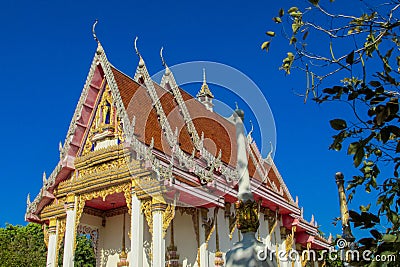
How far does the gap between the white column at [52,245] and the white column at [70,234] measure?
80 centimetres

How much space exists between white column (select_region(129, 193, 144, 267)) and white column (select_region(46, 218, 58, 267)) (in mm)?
2819

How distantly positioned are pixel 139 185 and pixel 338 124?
8.18m

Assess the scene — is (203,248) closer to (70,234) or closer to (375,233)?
(70,234)

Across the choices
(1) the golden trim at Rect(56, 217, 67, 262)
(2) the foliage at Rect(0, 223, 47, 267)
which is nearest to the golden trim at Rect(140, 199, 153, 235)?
(1) the golden trim at Rect(56, 217, 67, 262)

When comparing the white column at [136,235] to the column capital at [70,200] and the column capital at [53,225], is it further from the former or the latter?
the column capital at [53,225]

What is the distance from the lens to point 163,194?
10.7 metres

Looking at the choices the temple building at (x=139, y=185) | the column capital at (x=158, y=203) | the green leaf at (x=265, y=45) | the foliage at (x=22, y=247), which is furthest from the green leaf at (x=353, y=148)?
the foliage at (x=22, y=247)

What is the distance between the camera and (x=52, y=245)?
41.7ft

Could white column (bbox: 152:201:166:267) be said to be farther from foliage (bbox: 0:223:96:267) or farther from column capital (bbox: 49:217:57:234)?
foliage (bbox: 0:223:96:267)

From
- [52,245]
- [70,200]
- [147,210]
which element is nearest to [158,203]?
[147,210]

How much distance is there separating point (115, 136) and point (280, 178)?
903 centimetres

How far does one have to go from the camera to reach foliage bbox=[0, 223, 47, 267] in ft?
79.2

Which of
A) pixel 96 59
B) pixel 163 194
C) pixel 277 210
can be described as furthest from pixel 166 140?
pixel 277 210

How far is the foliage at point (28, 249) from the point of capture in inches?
961
